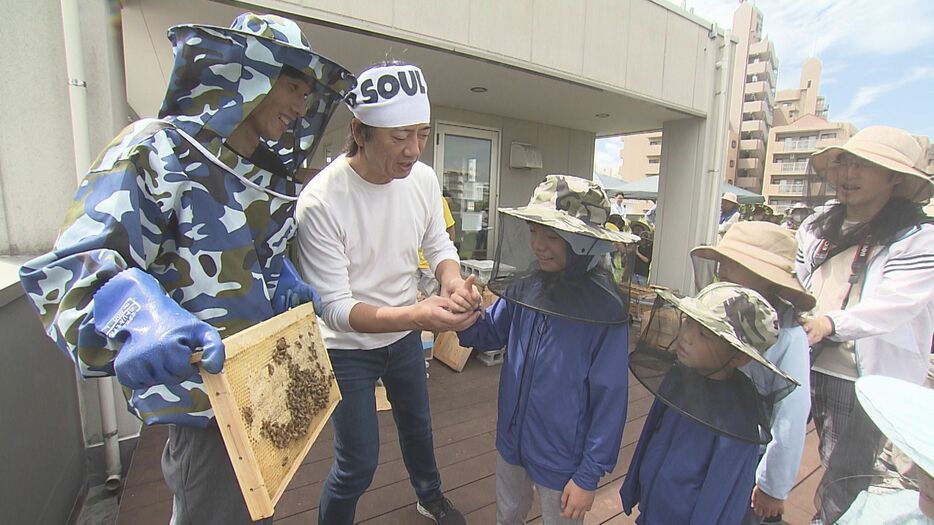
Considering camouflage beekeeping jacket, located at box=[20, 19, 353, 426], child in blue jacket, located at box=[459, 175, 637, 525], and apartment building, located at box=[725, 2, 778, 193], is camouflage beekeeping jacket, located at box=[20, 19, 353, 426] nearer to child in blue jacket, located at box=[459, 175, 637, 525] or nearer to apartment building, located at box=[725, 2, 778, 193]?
child in blue jacket, located at box=[459, 175, 637, 525]

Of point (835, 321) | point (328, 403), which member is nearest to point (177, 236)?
point (328, 403)

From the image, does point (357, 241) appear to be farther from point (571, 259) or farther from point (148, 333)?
point (148, 333)

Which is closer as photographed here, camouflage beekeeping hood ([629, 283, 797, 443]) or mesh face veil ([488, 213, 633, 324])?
camouflage beekeeping hood ([629, 283, 797, 443])

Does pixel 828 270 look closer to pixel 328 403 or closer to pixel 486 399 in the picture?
pixel 328 403

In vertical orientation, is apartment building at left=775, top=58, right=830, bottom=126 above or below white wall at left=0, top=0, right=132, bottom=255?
above

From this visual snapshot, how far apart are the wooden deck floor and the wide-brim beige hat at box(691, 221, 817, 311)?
143 centimetres

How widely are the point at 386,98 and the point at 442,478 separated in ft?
6.89

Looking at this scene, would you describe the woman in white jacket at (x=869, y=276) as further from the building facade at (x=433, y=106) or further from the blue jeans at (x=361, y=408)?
the building facade at (x=433, y=106)

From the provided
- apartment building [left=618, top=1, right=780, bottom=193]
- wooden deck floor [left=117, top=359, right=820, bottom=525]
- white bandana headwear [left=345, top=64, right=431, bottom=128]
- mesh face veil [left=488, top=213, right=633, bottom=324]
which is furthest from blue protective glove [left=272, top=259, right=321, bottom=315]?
apartment building [left=618, top=1, right=780, bottom=193]

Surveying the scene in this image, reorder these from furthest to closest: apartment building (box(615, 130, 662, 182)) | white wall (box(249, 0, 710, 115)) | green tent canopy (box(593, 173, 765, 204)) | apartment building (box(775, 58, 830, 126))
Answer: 1. apartment building (box(775, 58, 830, 126))
2. apartment building (box(615, 130, 662, 182))
3. green tent canopy (box(593, 173, 765, 204))
4. white wall (box(249, 0, 710, 115))

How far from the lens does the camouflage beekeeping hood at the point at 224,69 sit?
0.98 metres

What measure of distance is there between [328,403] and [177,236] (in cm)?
63

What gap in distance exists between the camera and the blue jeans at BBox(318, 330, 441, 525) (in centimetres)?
160

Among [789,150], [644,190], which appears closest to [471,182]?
[644,190]
